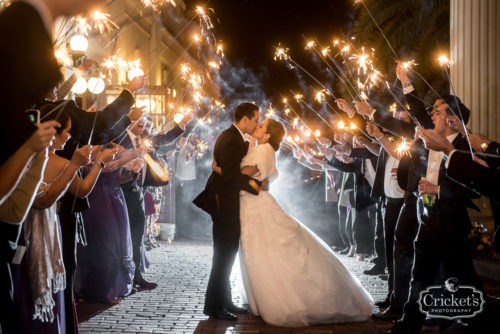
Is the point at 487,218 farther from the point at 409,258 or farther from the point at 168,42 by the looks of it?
the point at 168,42

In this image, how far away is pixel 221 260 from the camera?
6367 millimetres

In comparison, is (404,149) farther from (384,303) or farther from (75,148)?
(75,148)

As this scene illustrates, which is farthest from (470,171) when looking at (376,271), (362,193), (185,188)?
(185,188)

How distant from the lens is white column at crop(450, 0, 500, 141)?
10.3m

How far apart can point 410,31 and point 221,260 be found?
546 inches

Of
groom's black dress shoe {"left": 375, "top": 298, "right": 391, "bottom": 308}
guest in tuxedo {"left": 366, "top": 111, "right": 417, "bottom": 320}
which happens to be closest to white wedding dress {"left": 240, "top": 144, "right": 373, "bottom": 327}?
guest in tuxedo {"left": 366, "top": 111, "right": 417, "bottom": 320}

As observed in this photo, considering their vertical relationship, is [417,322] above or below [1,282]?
below

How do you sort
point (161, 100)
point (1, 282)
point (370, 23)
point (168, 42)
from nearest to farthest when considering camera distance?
1. point (1, 282)
2. point (370, 23)
3. point (161, 100)
4. point (168, 42)

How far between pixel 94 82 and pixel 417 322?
8171 millimetres

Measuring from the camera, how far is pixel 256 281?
6.18 metres

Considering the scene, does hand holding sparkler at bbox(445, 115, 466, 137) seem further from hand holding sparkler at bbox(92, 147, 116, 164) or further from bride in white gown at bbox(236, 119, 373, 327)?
hand holding sparkler at bbox(92, 147, 116, 164)

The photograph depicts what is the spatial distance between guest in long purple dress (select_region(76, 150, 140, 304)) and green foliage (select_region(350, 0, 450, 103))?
11960 mm

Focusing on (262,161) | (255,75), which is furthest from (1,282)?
(255,75)

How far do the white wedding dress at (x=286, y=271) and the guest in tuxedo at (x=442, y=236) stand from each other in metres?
1.02
